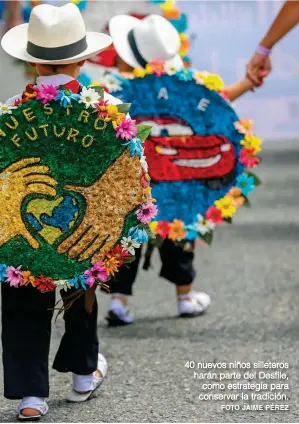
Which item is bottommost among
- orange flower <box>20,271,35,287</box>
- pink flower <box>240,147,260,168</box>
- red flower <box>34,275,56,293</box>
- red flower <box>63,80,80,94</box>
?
pink flower <box>240,147,260,168</box>

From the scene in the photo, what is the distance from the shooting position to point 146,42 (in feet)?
21.4

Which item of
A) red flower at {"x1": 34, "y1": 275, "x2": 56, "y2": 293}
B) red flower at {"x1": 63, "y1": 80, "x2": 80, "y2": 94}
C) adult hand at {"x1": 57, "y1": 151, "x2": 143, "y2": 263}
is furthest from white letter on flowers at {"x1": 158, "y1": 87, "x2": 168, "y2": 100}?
red flower at {"x1": 34, "y1": 275, "x2": 56, "y2": 293}

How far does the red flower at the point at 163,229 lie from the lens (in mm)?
6410

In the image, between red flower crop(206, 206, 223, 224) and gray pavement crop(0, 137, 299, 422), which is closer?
gray pavement crop(0, 137, 299, 422)

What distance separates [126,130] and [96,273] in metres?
0.59

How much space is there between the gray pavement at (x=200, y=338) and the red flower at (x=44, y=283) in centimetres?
56

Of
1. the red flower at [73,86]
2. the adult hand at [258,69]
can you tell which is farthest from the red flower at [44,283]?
the adult hand at [258,69]

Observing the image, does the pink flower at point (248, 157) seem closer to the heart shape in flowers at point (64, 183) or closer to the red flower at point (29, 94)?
the heart shape in flowers at point (64, 183)

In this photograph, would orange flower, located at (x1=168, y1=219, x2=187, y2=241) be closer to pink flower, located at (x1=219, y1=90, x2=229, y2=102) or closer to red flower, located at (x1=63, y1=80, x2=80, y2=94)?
pink flower, located at (x1=219, y1=90, x2=229, y2=102)

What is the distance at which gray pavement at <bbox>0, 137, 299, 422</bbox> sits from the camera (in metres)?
5.00

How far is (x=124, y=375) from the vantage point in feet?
18.4

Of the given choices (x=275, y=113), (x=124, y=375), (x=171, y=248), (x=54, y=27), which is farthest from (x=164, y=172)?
(x=275, y=113)

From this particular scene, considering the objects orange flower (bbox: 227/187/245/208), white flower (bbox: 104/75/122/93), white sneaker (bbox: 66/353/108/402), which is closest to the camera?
white sneaker (bbox: 66/353/108/402)

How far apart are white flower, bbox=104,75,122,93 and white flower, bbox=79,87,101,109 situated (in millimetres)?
1569
